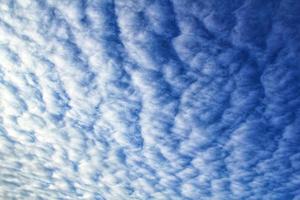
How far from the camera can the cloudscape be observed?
10.9ft

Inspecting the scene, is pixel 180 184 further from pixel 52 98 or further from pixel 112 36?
pixel 112 36

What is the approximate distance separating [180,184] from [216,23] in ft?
15.8

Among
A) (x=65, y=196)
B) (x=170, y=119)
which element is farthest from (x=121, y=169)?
(x=65, y=196)

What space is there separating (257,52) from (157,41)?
134 cm

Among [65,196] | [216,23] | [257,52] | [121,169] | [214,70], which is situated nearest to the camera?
[216,23]

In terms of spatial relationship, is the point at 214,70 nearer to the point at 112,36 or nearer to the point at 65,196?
the point at 112,36

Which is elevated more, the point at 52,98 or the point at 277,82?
the point at 52,98

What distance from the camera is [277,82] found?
12.7ft

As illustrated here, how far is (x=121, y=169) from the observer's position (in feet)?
21.9

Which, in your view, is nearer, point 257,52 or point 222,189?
point 257,52

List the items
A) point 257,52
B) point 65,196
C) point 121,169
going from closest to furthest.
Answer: point 257,52 < point 121,169 < point 65,196

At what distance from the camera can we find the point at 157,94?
448 centimetres

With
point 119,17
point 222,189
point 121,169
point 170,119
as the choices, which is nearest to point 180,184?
point 222,189

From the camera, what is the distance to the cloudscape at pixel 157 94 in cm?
331
